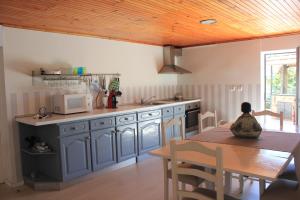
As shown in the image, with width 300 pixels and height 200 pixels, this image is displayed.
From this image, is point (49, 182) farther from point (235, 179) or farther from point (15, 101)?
point (235, 179)

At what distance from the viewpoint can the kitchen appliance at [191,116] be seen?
16.6 ft

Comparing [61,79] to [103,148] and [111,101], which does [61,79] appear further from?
[103,148]

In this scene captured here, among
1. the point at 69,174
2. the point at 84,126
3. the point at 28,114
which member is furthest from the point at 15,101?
the point at 69,174

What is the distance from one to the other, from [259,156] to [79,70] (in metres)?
2.69

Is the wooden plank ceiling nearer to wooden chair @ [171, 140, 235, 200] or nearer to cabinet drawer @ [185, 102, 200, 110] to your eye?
wooden chair @ [171, 140, 235, 200]

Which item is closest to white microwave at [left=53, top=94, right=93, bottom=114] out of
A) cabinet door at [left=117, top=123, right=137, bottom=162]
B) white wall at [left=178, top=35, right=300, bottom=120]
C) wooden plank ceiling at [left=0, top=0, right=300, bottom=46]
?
cabinet door at [left=117, top=123, right=137, bottom=162]

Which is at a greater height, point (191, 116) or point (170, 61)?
point (170, 61)

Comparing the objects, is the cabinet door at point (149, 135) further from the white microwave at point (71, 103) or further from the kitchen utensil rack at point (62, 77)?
the kitchen utensil rack at point (62, 77)

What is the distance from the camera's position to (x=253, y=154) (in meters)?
1.89

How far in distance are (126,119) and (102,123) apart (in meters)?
0.44

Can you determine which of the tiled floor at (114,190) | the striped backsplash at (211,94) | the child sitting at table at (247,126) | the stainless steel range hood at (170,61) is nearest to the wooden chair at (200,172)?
the child sitting at table at (247,126)

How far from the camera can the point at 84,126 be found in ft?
10.6

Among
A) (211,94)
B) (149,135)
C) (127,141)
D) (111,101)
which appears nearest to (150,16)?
(111,101)

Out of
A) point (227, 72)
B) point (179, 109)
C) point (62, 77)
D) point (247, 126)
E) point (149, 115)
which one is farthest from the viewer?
point (227, 72)
